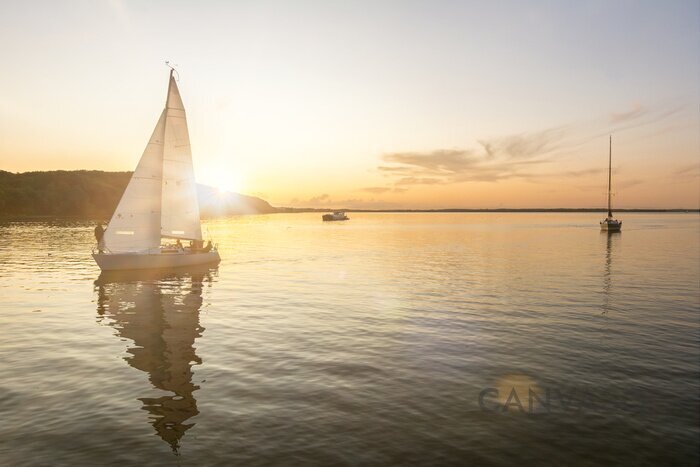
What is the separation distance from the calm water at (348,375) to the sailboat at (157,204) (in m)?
6.05

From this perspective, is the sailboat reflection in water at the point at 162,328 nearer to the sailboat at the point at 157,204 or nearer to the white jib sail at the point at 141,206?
the sailboat at the point at 157,204

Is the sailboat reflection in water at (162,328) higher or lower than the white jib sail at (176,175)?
lower

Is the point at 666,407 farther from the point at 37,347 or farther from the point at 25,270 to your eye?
the point at 25,270

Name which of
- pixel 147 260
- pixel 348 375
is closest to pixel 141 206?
pixel 147 260

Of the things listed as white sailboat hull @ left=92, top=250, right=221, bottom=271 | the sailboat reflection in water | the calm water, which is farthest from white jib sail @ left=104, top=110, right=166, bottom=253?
the calm water

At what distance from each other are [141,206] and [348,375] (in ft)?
107

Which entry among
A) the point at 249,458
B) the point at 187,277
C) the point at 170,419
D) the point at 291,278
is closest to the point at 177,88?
the point at 187,277

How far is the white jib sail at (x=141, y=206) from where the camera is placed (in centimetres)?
4203

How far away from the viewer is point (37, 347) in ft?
68.7

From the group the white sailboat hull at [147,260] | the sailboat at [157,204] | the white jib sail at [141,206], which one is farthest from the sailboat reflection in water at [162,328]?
the white jib sail at [141,206]

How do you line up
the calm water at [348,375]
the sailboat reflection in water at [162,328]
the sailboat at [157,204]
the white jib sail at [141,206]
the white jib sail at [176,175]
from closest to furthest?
the calm water at [348,375], the sailboat reflection in water at [162,328], the white jib sail at [141,206], the sailboat at [157,204], the white jib sail at [176,175]

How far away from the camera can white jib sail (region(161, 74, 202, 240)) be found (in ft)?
144

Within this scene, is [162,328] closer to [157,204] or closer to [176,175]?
[157,204]

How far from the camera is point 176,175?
45156 millimetres
